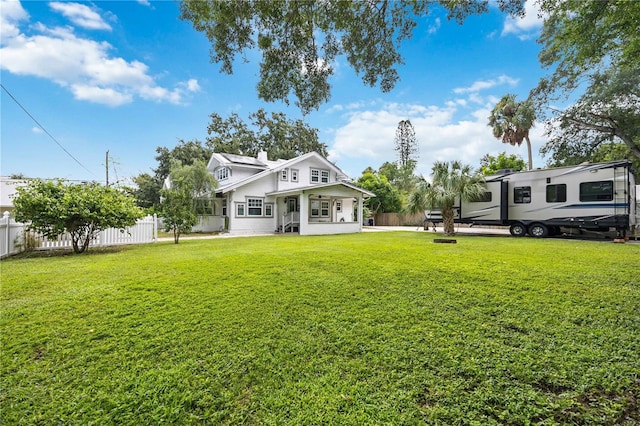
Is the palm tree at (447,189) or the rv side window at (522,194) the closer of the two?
the rv side window at (522,194)

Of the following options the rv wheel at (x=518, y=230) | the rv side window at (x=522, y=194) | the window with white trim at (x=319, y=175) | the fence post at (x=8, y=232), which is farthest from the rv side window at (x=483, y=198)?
the fence post at (x=8, y=232)

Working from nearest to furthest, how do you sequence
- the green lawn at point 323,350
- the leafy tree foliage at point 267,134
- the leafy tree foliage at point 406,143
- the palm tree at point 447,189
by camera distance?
the green lawn at point 323,350, the palm tree at point 447,189, the leafy tree foliage at point 267,134, the leafy tree foliage at point 406,143

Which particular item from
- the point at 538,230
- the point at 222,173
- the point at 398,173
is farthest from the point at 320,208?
the point at 398,173

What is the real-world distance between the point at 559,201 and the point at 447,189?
4.74 m

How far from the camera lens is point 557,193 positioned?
40.7 feet

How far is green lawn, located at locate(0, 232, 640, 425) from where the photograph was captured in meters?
1.93

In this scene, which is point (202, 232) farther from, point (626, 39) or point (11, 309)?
point (626, 39)

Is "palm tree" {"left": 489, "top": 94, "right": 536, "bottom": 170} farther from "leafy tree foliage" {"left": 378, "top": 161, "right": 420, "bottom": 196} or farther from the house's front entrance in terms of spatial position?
the house's front entrance

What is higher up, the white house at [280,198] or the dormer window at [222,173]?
the dormer window at [222,173]

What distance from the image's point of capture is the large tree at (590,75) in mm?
5000

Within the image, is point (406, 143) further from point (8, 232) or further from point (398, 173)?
point (8, 232)

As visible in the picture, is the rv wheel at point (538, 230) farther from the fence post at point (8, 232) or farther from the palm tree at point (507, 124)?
the fence post at point (8, 232)

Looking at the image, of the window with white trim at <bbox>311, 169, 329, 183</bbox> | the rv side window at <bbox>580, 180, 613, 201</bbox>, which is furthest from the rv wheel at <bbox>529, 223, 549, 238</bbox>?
the window with white trim at <bbox>311, 169, 329, 183</bbox>

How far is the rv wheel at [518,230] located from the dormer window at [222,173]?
62.1 feet
